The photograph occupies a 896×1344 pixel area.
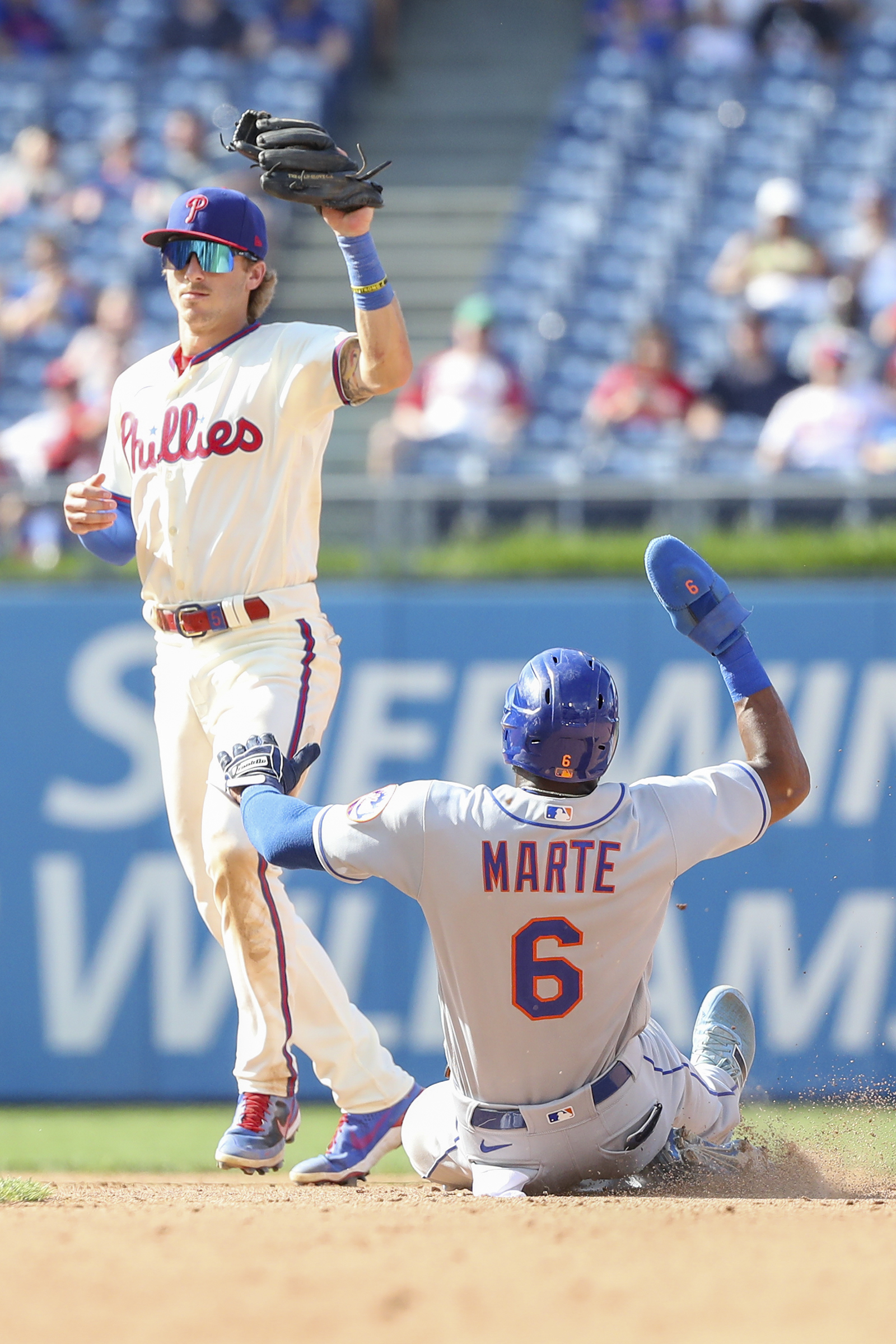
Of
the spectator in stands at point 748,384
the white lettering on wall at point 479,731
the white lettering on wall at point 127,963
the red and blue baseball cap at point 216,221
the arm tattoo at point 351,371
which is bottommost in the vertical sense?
the white lettering on wall at point 127,963

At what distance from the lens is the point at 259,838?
379cm

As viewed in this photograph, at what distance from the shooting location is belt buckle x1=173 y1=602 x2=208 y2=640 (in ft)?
14.5

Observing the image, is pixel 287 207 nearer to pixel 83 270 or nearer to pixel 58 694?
pixel 83 270

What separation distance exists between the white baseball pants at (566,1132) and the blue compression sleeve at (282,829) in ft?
2.49

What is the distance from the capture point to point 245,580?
14.5ft

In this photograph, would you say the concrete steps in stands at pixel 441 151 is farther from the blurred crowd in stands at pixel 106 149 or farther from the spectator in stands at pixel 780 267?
the spectator in stands at pixel 780 267

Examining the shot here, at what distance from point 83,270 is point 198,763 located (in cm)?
790

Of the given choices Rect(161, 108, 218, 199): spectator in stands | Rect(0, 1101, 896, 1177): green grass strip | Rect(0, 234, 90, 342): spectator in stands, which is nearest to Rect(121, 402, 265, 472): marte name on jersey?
Rect(0, 1101, 896, 1177): green grass strip

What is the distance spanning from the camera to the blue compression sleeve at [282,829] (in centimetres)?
375

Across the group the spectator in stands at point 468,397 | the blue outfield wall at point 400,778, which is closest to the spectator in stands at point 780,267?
the spectator in stands at point 468,397

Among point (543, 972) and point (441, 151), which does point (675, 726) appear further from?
point (441, 151)

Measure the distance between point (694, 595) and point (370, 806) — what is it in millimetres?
913

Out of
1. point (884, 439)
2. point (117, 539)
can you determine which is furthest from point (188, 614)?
point (884, 439)

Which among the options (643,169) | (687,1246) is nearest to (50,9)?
(643,169)
